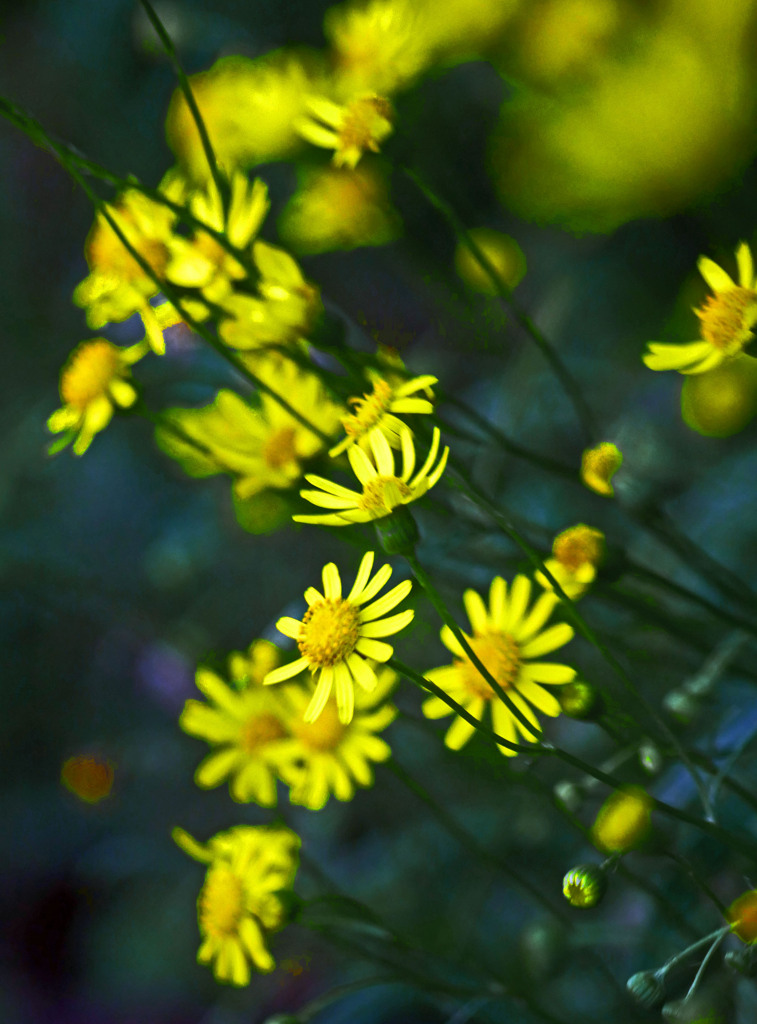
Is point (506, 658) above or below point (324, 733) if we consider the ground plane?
above

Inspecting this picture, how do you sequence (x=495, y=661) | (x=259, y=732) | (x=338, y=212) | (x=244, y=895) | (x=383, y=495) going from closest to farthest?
(x=383, y=495)
(x=495, y=661)
(x=244, y=895)
(x=259, y=732)
(x=338, y=212)

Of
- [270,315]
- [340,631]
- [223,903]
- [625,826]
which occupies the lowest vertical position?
[223,903]

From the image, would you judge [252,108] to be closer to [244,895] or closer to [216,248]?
[216,248]

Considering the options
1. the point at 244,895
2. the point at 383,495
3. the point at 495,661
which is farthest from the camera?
the point at 244,895

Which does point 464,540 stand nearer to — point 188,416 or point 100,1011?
point 188,416

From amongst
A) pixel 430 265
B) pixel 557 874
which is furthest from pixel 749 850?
pixel 430 265

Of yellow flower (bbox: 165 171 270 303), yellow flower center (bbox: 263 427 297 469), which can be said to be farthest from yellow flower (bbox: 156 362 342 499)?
yellow flower (bbox: 165 171 270 303)

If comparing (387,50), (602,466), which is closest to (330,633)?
(602,466)

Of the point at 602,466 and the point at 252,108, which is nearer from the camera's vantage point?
the point at 602,466
